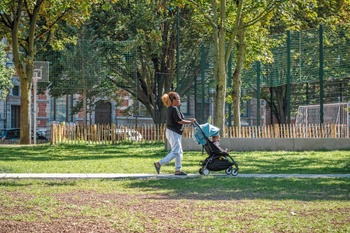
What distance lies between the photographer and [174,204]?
964cm

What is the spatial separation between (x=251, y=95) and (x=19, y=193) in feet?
101

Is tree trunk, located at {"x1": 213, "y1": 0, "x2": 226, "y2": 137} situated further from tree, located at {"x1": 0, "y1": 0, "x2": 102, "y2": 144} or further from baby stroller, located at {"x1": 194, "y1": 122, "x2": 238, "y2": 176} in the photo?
baby stroller, located at {"x1": 194, "y1": 122, "x2": 238, "y2": 176}

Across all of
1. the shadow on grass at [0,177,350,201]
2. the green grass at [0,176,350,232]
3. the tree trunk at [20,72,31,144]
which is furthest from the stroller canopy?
the tree trunk at [20,72,31,144]

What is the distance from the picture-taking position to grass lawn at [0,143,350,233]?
779 cm

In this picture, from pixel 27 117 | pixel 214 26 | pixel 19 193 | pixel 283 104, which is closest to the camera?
pixel 19 193

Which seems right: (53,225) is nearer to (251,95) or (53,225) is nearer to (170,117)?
(170,117)

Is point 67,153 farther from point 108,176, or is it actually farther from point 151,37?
point 151,37

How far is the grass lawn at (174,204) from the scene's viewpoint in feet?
25.6

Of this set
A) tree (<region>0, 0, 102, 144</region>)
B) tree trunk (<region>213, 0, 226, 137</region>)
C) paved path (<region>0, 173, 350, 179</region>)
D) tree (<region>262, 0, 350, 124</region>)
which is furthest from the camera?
tree (<region>0, 0, 102, 144</region>)

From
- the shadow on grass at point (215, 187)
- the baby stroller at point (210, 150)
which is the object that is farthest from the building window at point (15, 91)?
the shadow on grass at point (215, 187)

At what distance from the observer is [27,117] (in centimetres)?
2977

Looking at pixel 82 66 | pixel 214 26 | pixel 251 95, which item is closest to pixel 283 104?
pixel 251 95

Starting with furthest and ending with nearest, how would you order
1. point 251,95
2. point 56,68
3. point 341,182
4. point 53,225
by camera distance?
1. point 251,95
2. point 56,68
3. point 341,182
4. point 53,225

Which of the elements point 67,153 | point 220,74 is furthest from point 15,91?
point 220,74
